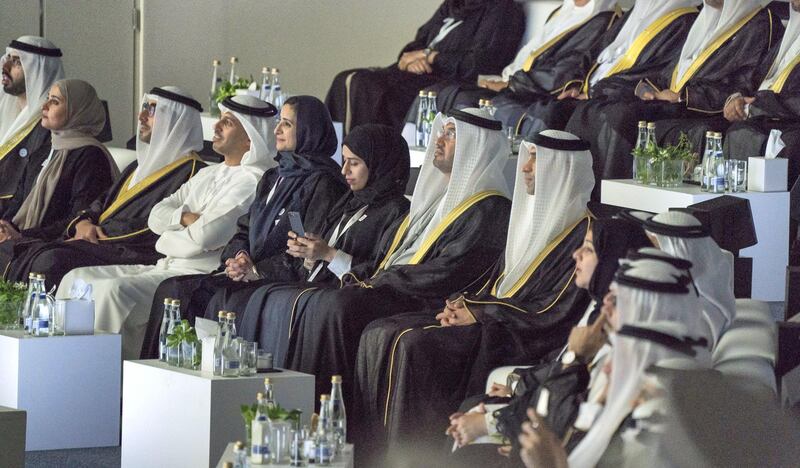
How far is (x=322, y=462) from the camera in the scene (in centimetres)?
449

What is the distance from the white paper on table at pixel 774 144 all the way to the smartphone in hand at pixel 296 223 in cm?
193

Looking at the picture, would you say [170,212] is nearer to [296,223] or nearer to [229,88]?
[296,223]

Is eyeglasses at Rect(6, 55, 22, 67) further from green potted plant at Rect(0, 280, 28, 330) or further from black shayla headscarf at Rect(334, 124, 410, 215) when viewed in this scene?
black shayla headscarf at Rect(334, 124, 410, 215)

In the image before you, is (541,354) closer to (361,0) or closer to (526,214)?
(526,214)

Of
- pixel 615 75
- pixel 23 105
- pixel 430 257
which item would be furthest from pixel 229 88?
pixel 430 257

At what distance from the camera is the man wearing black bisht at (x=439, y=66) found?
9141 mm

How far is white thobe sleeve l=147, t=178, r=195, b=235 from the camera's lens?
23.6ft

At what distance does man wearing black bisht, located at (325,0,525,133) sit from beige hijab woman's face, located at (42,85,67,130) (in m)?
1.79

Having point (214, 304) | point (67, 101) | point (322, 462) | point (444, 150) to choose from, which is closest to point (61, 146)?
point (67, 101)

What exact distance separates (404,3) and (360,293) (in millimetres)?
5780

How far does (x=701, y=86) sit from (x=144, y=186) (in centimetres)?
266

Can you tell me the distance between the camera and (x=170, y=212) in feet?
24.0

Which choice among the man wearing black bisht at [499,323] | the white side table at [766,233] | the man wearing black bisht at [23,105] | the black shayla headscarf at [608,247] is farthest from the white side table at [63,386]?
the man wearing black bisht at [23,105]

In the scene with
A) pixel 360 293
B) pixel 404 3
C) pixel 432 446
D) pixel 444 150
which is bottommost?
pixel 432 446
